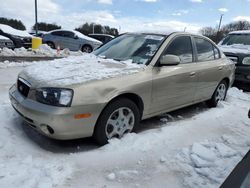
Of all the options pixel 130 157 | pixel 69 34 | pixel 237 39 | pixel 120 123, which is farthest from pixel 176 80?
pixel 69 34

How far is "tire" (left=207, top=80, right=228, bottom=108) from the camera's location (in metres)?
6.10

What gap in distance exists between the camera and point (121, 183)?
3.06 metres

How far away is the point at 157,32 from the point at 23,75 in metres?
2.33

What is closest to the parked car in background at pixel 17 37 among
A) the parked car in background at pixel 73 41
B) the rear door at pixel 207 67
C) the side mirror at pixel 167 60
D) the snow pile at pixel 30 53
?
the snow pile at pixel 30 53

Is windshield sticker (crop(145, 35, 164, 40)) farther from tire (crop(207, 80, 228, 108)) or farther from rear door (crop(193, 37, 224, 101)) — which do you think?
tire (crop(207, 80, 228, 108))

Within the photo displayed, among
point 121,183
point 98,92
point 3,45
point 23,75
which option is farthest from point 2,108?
point 3,45

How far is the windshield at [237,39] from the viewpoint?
957cm

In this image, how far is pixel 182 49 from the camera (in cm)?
496

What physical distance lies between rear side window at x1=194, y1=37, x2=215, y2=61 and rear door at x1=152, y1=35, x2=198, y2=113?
0.28m

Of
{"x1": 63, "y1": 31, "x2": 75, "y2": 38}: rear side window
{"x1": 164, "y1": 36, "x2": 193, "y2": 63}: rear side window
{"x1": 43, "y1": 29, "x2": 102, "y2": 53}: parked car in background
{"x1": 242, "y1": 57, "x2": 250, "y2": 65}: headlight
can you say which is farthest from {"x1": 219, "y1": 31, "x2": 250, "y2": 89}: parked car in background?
{"x1": 63, "y1": 31, "x2": 75, "y2": 38}: rear side window

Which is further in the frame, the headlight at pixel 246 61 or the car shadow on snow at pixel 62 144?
the headlight at pixel 246 61

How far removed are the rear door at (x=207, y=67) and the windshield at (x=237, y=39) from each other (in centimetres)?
408

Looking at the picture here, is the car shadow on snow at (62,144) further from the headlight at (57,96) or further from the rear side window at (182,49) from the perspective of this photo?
the rear side window at (182,49)

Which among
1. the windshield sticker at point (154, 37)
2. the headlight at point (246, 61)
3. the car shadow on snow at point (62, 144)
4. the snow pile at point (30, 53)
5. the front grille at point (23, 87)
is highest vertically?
the windshield sticker at point (154, 37)
